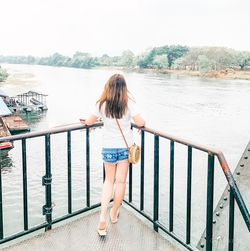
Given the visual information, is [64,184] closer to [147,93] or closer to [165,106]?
[165,106]

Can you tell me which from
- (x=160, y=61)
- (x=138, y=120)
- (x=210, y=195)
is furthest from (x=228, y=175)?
(x=160, y=61)

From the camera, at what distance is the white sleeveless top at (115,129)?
2.92 meters

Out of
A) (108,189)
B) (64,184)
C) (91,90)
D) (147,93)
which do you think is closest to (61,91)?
(91,90)

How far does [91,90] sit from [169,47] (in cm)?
3727

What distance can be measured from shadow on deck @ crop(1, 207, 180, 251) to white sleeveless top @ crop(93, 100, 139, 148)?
0.71 meters

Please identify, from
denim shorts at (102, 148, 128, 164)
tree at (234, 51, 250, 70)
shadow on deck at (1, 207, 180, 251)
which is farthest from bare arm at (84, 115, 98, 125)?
tree at (234, 51, 250, 70)

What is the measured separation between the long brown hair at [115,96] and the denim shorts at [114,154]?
27cm

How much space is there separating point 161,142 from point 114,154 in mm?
32638

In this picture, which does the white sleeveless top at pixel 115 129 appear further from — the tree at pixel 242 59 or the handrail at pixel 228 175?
the tree at pixel 242 59

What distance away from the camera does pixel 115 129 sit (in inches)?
116

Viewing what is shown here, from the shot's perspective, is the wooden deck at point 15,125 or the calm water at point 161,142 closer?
the calm water at point 161,142

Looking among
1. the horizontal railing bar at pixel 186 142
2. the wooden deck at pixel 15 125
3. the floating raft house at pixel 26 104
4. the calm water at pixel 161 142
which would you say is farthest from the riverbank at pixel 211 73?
the horizontal railing bar at pixel 186 142

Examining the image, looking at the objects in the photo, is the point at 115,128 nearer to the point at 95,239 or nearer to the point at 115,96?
the point at 115,96

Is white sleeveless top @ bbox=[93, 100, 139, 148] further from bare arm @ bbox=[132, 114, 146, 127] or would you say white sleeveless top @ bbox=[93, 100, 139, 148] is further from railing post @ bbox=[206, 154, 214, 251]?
railing post @ bbox=[206, 154, 214, 251]
